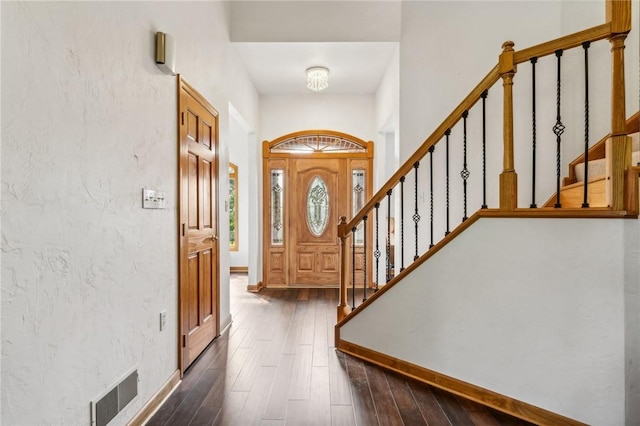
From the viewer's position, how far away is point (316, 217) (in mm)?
5578

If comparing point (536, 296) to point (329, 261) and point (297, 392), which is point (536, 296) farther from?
point (329, 261)

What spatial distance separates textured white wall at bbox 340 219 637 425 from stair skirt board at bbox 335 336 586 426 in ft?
0.12

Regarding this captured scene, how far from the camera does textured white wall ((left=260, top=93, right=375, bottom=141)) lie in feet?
17.9

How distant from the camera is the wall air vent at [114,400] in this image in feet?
5.23

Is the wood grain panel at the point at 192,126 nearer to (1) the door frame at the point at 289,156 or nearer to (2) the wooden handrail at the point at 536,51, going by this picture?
(2) the wooden handrail at the point at 536,51

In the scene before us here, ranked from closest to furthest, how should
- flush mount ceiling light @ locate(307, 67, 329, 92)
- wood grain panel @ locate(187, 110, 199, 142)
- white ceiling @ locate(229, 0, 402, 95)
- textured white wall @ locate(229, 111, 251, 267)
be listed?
wood grain panel @ locate(187, 110, 199, 142) < white ceiling @ locate(229, 0, 402, 95) < flush mount ceiling light @ locate(307, 67, 329, 92) < textured white wall @ locate(229, 111, 251, 267)

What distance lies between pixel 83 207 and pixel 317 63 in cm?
353

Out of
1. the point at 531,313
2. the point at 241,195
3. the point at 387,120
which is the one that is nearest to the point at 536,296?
the point at 531,313

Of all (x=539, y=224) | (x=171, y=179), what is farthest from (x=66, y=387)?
(x=539, y=224)

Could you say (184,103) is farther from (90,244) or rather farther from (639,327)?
(639,327)

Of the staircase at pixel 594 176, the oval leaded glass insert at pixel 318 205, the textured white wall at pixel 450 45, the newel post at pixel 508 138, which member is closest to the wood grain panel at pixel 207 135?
the textured white wall at pixel 450 45

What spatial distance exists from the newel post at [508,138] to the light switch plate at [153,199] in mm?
2038

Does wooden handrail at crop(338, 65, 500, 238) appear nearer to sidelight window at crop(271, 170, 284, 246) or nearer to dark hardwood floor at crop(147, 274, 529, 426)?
dark hardwood floor at crop(147, 274, 529, 426)

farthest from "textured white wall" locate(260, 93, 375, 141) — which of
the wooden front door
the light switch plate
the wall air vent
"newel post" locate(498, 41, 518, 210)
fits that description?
the wall air vent
